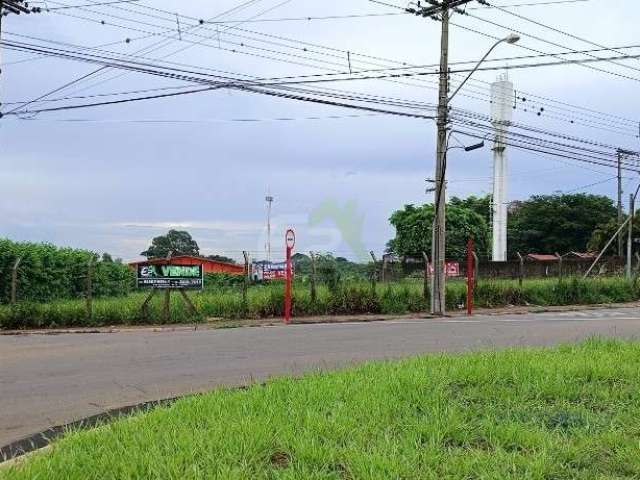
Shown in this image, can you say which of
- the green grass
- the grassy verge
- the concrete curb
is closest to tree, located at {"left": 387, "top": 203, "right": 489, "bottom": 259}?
the grassy verge

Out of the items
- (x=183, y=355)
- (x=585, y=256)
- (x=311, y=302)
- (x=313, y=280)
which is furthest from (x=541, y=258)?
(x=183, y=355)

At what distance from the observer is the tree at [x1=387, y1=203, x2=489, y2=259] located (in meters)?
60.1

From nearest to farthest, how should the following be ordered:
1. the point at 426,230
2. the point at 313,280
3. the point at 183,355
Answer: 1. the point at 183,355
2. the point at 313,280
3. the point at 426,230

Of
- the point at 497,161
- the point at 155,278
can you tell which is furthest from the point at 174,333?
the point at 497,161

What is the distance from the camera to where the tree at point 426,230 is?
60125 millimetres

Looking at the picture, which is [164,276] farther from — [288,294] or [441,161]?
[441,161]

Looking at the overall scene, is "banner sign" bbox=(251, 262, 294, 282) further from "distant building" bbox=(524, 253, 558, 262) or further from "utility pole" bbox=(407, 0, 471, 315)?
"distant building" bbox=(524, 253, 558, 262)

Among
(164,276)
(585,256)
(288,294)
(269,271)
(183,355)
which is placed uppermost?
(585,256)

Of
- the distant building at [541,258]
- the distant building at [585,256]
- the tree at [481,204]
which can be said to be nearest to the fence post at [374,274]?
the distant building at [541,258]

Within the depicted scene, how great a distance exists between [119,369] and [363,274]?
50.2 ft

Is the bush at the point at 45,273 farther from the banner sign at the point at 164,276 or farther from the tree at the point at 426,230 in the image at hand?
the tree at the point at 426,230

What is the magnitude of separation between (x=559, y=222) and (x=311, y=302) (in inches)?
2756

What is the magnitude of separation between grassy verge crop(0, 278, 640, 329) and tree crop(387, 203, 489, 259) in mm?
28767

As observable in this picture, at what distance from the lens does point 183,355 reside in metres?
12.0
